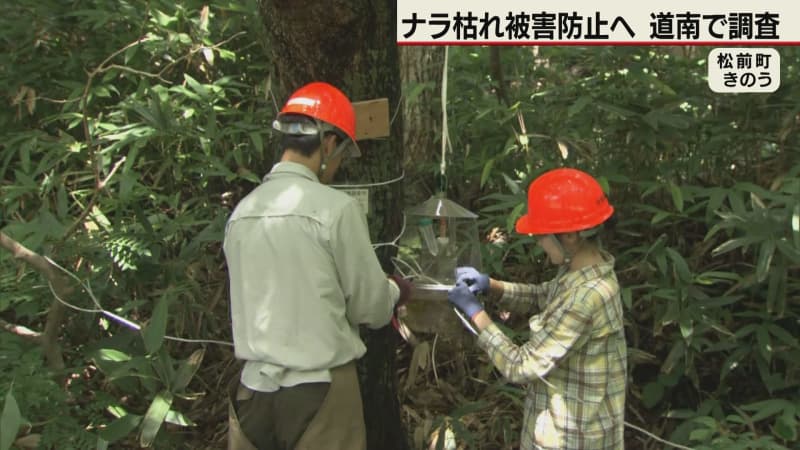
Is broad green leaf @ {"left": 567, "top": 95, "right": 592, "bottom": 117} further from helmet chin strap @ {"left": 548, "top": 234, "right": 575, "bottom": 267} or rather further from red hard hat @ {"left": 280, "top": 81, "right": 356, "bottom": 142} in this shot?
red hard hat @ {"left": 280, "top": 81, "right": 356, "bottom": 142}

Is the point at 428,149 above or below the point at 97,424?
above

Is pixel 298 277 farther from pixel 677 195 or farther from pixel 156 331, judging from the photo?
pixel 677 195

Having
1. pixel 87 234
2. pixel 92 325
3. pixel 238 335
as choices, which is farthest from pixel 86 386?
A: pixel 238 335

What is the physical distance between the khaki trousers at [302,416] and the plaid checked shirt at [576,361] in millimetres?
438

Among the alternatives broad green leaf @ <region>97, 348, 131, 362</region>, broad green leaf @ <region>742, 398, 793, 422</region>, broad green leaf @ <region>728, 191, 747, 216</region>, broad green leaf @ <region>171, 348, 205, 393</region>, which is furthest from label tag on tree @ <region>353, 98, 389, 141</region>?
broad green leaf @ <region>742, 398, 793, 422</region>

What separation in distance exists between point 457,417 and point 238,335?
1.15m

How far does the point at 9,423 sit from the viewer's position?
8.39ft

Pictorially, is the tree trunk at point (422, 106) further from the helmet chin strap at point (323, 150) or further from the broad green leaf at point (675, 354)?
the helmet chin strap at point (323, 150)

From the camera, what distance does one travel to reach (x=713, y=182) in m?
3.73

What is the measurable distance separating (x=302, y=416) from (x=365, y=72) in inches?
46.1

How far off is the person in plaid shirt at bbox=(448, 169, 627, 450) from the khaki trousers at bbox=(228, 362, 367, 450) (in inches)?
17.2

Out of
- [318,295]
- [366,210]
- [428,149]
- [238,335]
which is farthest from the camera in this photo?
[428,149]

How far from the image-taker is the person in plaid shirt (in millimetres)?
2314

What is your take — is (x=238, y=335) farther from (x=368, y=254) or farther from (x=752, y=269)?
(x=752, y=269)
